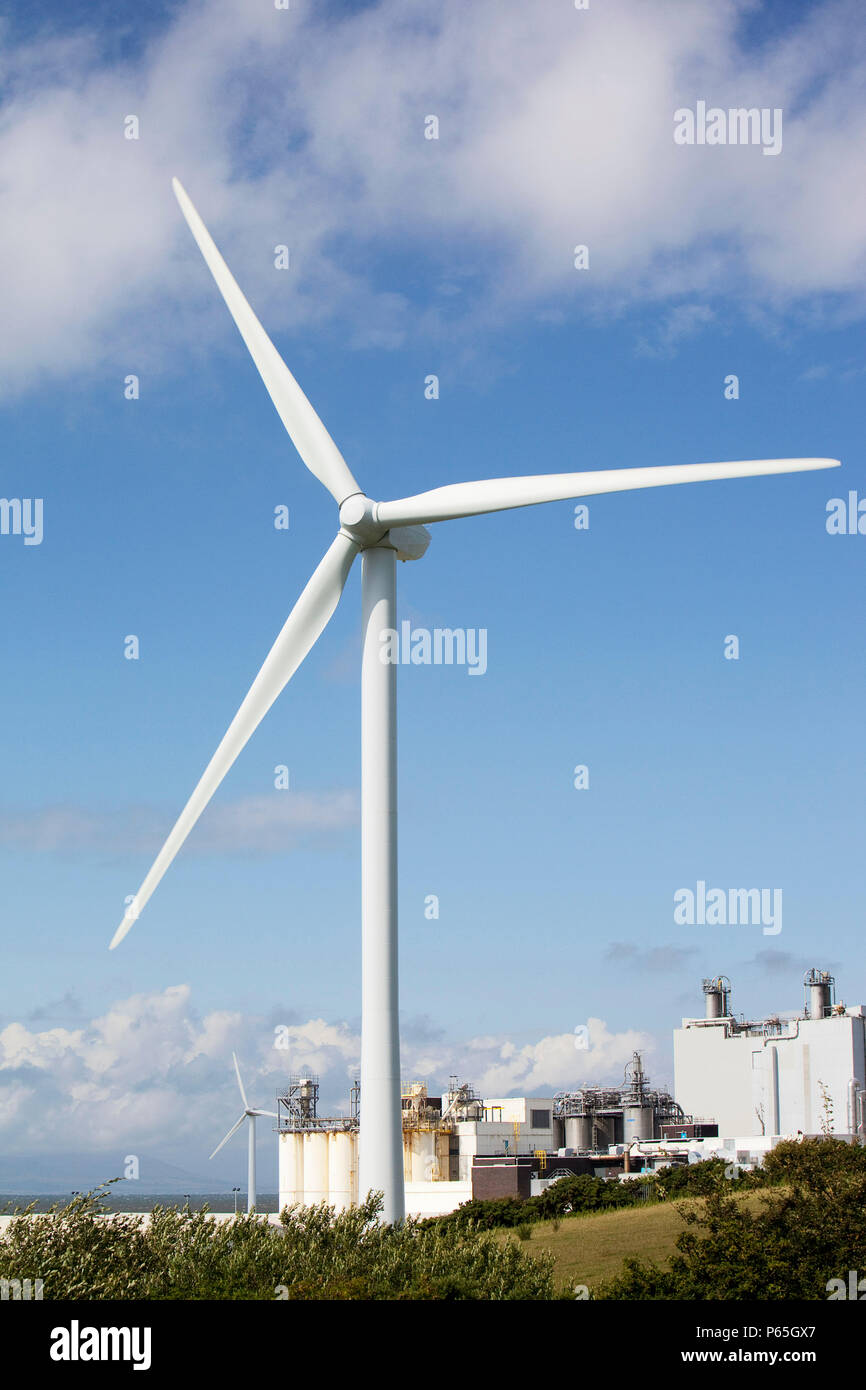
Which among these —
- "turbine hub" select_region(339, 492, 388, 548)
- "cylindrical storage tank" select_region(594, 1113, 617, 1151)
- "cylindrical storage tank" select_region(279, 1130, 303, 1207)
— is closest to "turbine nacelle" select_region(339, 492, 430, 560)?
"turbine hub" select_region(339, 492, 388, 548)

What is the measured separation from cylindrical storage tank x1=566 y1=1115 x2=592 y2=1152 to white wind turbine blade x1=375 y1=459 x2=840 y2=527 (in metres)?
80.9

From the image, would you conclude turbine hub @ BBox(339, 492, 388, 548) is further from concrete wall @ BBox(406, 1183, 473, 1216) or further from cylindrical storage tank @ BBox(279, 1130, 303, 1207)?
cylindrical storage tank @ BBox(279, 1130, 303, 1207)

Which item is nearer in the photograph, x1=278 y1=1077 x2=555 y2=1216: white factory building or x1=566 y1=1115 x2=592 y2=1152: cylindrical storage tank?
x1=278 y1=1077 x2=555 y2=1216: white factory building

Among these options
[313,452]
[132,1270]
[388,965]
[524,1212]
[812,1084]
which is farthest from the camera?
[812,1084]

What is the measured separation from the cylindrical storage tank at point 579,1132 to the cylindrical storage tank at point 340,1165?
1896 centimetres

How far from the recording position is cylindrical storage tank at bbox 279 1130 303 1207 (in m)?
109

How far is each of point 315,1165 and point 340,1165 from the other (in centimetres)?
386

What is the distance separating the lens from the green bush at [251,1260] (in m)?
25.7

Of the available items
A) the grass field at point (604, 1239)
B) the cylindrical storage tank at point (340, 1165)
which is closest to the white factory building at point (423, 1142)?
the cylindrical storage tank at point (340, 1165)

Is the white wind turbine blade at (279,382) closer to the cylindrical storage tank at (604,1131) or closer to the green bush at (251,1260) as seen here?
the green bush at (251,1260)
